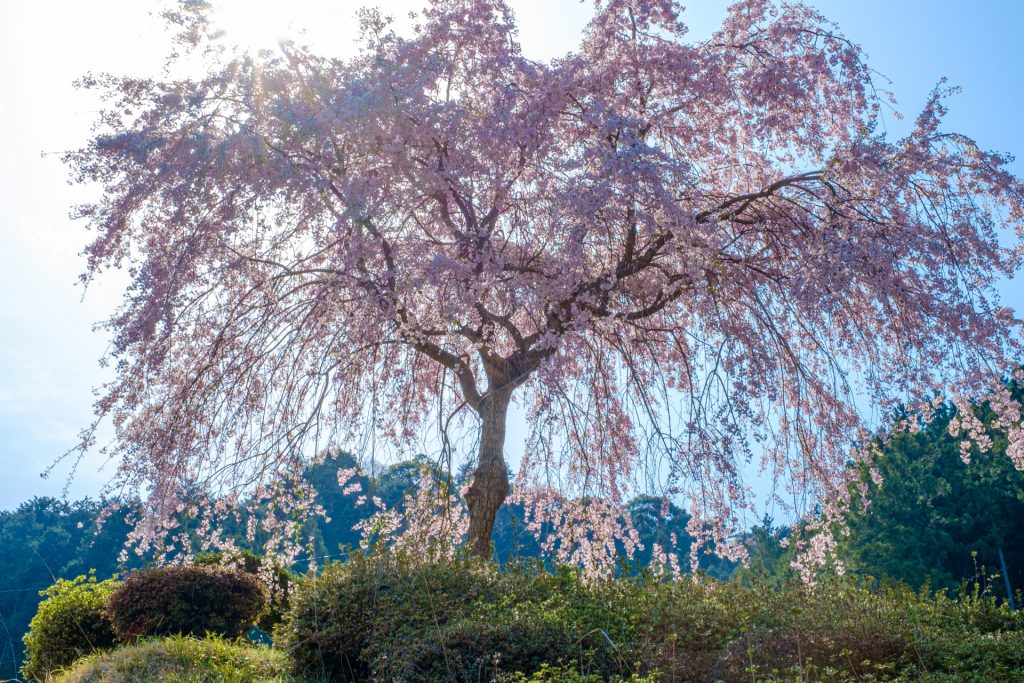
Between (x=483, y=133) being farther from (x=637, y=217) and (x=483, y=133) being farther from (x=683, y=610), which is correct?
(x=683, y=610)

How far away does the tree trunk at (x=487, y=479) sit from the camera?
8.57 meters

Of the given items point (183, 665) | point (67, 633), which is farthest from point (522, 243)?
point (67, 633)

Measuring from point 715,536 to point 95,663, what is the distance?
6627 mm

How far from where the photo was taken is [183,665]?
805 cm

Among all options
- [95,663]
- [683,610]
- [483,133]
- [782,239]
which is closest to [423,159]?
[483,133]

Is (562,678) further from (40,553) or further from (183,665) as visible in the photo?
(40,553)

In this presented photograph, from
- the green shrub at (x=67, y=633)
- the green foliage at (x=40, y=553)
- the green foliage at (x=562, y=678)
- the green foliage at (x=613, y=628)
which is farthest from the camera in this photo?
the green foliage at (x=40, y=553)

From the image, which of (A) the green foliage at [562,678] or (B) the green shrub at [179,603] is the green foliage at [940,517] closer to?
(B) the green shrub at [179,603]

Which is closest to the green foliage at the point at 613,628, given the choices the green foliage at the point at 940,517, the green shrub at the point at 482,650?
the green shrub at the point at 482,650

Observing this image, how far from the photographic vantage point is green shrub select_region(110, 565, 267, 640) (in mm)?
9977

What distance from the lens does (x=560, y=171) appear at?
7902 mm

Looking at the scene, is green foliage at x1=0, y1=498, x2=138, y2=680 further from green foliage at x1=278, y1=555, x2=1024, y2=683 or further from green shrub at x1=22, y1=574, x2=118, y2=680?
green foliage at x1=278, y1=555, x2=1024, y2=683

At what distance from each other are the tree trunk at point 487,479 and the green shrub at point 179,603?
12.8 ft

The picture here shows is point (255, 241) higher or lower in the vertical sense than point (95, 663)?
higher
